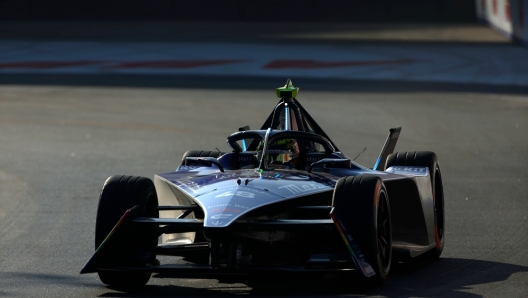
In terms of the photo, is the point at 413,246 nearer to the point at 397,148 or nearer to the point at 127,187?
the point at 127,187

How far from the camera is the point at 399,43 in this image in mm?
33156

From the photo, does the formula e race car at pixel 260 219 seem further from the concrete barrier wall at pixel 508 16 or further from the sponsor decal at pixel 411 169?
the concrete barrier wall at pixel 508 16

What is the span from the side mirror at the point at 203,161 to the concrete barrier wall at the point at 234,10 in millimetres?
36247

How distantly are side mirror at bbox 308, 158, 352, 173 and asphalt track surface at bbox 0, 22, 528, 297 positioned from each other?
85 cm

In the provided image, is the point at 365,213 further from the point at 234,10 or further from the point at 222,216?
the point at 234,10

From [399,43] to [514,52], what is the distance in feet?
14.0

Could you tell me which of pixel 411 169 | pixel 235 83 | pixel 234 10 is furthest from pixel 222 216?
pixel 234 10

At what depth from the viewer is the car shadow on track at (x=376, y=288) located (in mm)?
6754

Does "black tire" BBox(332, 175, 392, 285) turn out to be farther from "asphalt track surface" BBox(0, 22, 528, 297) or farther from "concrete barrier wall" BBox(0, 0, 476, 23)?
"concrete barrier wall" BBox(0, 0, 476, 23)

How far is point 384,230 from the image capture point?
6984 mm

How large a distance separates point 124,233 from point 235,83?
53.7 ft

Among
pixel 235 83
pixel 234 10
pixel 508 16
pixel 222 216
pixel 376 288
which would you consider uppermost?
pixel 234 10

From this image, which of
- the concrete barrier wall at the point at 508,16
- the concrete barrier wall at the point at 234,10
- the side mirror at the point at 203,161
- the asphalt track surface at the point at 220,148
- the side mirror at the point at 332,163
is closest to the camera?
the asphalt track surface at the point at 220,148

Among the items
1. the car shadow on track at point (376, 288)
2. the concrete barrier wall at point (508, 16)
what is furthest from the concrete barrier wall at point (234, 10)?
the car shadow on track at point (376, 288)
